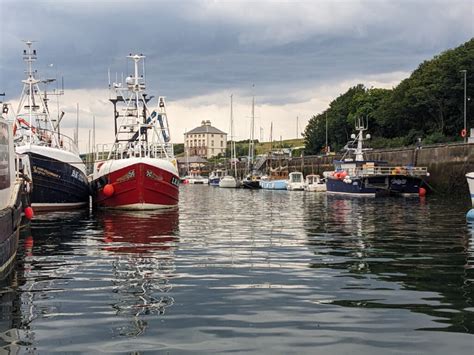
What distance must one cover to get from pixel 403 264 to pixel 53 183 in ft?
82.5

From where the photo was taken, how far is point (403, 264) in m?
14.9

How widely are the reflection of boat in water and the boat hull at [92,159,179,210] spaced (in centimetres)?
156

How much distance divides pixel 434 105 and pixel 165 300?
85112 mm

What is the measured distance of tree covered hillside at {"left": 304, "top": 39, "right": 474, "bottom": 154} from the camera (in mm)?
82688

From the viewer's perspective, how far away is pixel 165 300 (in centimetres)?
1070

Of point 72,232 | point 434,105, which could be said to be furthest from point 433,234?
point 434,105

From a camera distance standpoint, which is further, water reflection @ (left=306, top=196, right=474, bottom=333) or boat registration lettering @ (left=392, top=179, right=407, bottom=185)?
boat registration lettering @ (left=392, top=179, right=407, bottom=185)

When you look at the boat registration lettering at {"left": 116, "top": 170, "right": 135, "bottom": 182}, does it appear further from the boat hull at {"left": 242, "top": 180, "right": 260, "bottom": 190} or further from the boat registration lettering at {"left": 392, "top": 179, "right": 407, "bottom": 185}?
the boat hull at {"left": 242, "top": 180, "right": 260, "bottom": 190}

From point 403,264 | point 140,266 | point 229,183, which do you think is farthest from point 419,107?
point 140,266

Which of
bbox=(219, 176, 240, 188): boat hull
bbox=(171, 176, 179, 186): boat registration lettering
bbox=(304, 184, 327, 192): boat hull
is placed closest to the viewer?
bbox=(171, 176, 179, 186): boat registration lettering

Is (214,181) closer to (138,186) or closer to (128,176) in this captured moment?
(138,186)

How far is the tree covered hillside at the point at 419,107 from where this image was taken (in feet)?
271

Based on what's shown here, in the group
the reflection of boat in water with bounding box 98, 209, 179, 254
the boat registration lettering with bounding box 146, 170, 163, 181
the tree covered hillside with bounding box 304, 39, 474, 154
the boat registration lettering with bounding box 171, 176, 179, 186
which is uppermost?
the tree covered hillside with bounding box 304, 39, 474, 154

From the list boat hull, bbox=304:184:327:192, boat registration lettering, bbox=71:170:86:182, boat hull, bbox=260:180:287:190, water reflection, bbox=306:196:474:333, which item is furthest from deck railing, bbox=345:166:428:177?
water reflection, bbox=306:196:474:333
